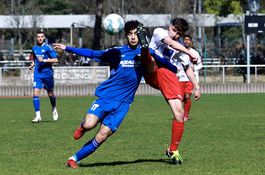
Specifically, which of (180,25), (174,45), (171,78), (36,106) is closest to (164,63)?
(171,78)

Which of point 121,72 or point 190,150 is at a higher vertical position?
point 121,72

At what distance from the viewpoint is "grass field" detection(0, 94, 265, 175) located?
11000 mm

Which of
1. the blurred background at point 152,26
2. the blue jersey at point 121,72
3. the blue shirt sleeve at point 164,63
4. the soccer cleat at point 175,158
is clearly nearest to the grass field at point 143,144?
the soccer cleat at point 175,158

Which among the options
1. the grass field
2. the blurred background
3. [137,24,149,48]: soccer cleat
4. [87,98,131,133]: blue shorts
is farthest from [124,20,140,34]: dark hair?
the blurred background

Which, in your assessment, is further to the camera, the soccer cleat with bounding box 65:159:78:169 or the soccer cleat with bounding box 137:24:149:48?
the soccer cleat with bounding box 65:159:78:169

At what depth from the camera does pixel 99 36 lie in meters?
44.6

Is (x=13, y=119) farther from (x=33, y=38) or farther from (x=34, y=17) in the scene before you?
(x=33, y=38)

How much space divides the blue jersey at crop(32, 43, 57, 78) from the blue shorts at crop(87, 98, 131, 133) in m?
9.15

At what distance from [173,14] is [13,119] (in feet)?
124

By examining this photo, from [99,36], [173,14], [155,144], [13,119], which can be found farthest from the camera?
[173,14]

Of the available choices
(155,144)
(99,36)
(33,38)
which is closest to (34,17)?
(33,38)

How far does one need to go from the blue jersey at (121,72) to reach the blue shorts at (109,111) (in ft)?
0.25

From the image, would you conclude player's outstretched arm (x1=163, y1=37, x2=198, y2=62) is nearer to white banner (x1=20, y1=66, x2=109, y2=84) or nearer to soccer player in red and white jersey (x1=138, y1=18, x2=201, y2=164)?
soccer player in red and white jersey (x1=138, y1=18, x2=201, y2=164)

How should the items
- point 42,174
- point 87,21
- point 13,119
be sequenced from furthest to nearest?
point 87,21 < point 13,119 < point 42,174
